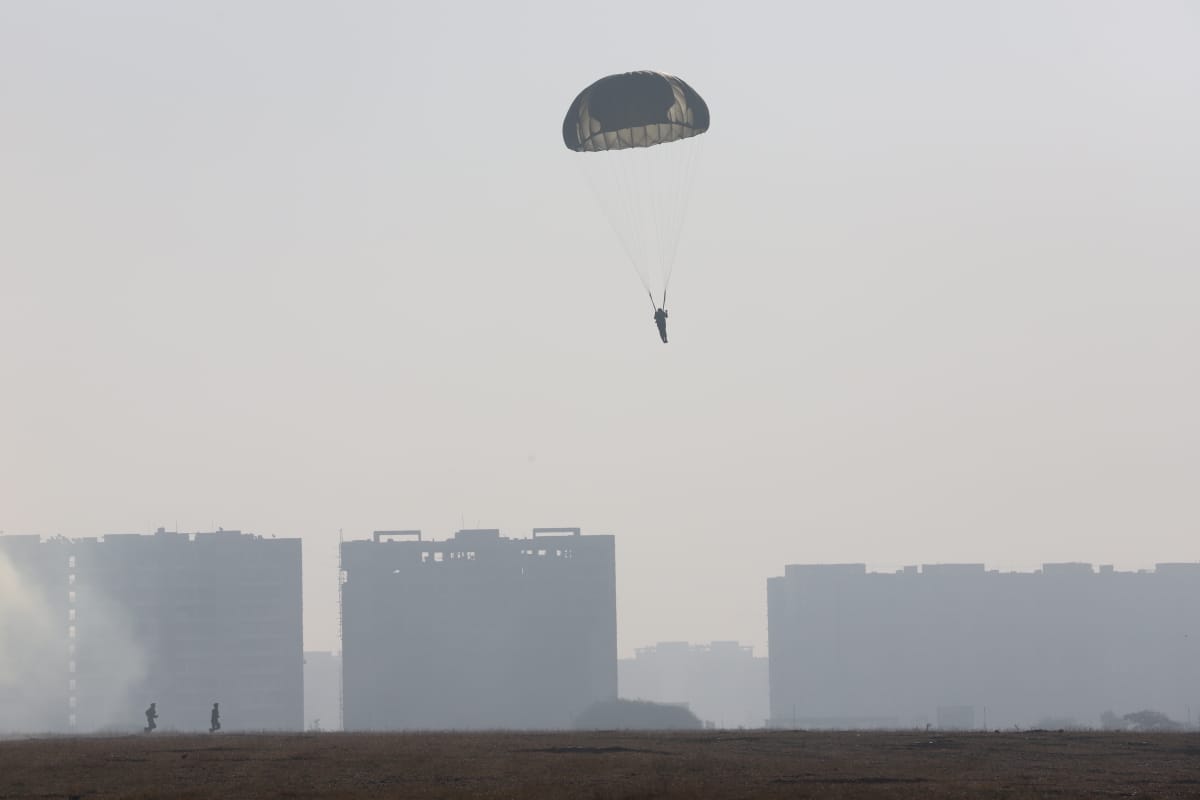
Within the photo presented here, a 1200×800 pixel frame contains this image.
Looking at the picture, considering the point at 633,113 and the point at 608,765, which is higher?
the point at 633,113

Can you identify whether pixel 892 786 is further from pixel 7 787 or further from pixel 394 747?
pixel 7 787

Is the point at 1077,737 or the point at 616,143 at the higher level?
the point at 616,143

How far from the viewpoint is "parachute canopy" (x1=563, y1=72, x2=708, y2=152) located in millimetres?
70062

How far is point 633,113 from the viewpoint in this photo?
69.9 metres

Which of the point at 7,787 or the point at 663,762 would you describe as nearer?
the point at 7,787

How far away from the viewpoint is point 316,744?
182 ft

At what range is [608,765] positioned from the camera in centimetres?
4928

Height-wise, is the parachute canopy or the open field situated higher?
the parachute canopy

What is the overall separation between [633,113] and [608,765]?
29.3 m

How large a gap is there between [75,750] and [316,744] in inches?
277

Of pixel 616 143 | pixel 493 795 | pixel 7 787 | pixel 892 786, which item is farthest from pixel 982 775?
pixel 616 143

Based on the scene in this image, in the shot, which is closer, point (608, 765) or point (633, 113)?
point (608, 765)

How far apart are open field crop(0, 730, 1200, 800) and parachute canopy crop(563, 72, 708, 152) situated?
23.9 metres

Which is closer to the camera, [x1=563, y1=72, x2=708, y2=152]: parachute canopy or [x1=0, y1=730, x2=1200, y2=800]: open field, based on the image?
[x1=0, y1=730, x2=1200, y2=800]: open field
